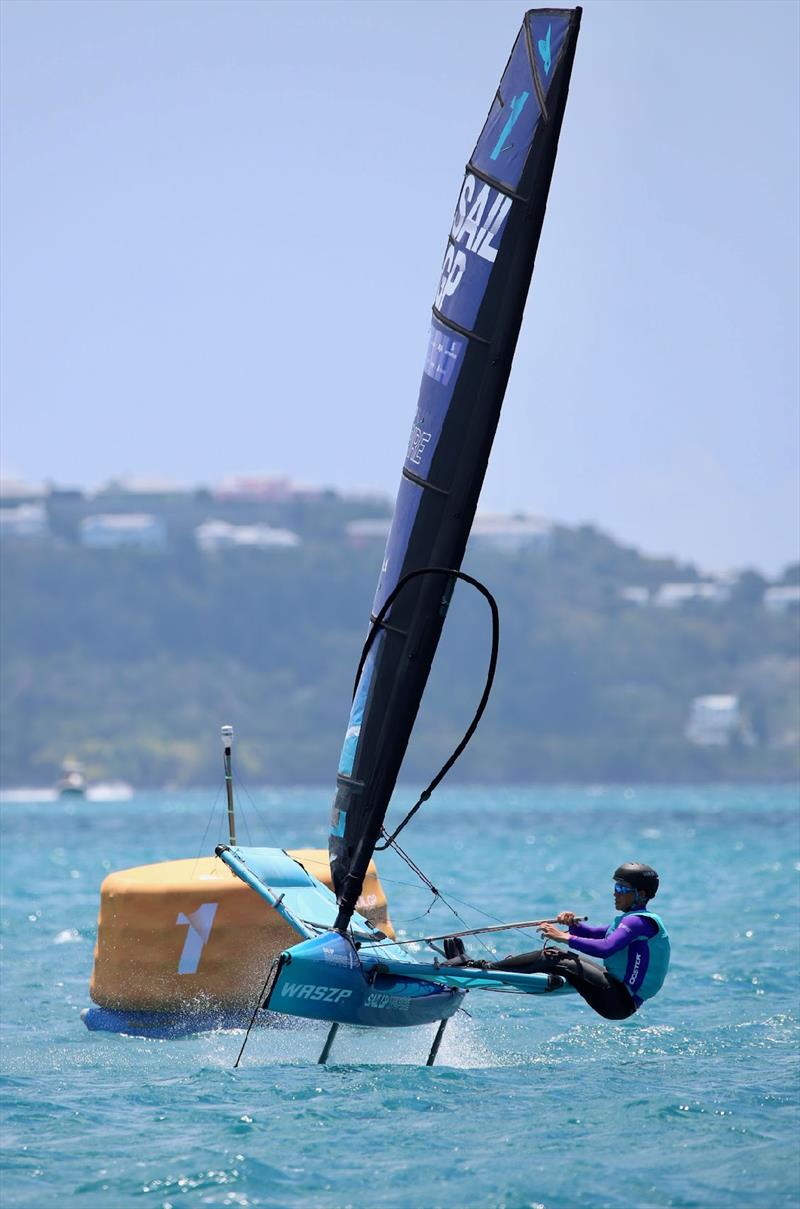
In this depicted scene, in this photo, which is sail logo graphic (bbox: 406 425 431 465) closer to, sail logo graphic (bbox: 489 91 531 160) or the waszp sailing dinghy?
the waszp sailing dinghy

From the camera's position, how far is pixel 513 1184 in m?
7.48

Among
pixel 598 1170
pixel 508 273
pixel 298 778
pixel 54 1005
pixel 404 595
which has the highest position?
pixel 508 273

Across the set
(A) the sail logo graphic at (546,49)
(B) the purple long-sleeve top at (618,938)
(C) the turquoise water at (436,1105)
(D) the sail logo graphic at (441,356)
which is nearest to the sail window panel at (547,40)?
(A) the sail logo graphic at (546,49)

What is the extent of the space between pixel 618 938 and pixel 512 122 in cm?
452

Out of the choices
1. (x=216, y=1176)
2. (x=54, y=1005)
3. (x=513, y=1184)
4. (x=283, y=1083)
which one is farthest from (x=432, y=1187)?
(x=54, y=1005)

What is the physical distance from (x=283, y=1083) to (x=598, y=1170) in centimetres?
242

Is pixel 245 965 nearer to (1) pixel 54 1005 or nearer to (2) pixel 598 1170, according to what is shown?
(1) pixel 54 1005

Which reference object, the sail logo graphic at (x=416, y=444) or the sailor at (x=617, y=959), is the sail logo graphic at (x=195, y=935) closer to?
the sailor at (x=617, y=959)

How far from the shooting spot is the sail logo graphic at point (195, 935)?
36.6 ft

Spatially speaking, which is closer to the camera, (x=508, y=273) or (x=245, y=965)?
(x=508, y=273)

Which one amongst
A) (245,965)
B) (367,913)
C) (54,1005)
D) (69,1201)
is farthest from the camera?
(54,1005)

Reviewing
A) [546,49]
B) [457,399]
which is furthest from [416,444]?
[546,49]

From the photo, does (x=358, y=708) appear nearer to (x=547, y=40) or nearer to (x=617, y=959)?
(x=617, y=959)

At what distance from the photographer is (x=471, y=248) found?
9852mm
